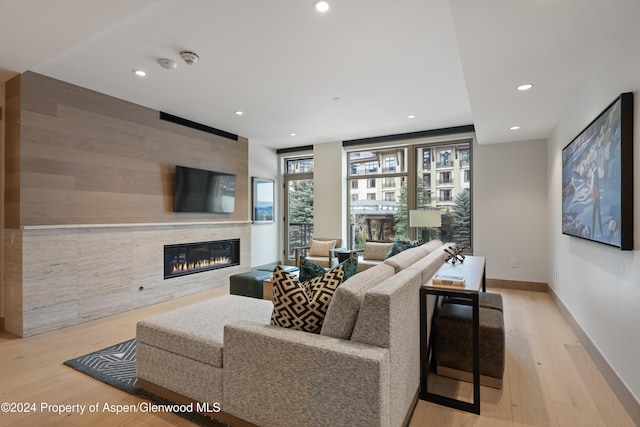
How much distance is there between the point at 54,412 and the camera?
1.97 meters

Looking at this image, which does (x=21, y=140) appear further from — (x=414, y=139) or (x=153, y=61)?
(x=414, y=139)

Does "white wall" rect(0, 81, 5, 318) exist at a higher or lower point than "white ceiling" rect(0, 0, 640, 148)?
lower

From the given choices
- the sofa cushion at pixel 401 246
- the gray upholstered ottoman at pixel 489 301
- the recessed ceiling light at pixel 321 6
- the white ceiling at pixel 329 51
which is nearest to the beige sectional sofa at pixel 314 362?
the gray upholstered ottoman at pixel 489 301

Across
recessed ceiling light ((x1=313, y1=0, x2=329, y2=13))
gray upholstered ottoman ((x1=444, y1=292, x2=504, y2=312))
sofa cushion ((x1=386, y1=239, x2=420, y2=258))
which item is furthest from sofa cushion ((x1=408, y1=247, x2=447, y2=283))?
recessed ceiling light ((x1=313, y1=0, x2=329, y2=13))

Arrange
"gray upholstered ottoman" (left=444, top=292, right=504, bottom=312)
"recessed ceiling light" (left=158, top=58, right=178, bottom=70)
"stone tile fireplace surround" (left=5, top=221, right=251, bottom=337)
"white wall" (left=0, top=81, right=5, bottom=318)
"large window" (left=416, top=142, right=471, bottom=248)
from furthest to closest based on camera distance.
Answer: "large window" (left=416, top=142, right=471, bottom=248), "white wall" (left=0, top=81, right=5, bottom=318), "stone tile fireplace surround" (left=5, top=221, right=251, bottom=337), "recessed ceiling light" (left=158, top=58, right=178, bottom=70), "gray upholstered ottoman" (left=444, top=292, right=504, bottom=312)

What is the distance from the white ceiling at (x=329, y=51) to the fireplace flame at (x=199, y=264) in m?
2.27

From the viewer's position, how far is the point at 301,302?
5.80ft

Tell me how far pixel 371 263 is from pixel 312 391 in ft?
11.8

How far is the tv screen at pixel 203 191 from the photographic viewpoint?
468 cm

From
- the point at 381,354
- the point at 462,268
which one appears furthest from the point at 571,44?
the point at 381,354

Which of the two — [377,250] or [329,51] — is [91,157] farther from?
[377,250]

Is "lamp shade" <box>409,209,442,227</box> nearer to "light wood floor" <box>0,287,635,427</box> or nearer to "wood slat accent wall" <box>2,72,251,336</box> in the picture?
"light wood floor" <box>0,287,635,427</box>

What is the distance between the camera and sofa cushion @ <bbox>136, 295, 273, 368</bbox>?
73.1 inches

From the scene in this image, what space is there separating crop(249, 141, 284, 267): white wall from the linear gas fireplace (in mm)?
787
